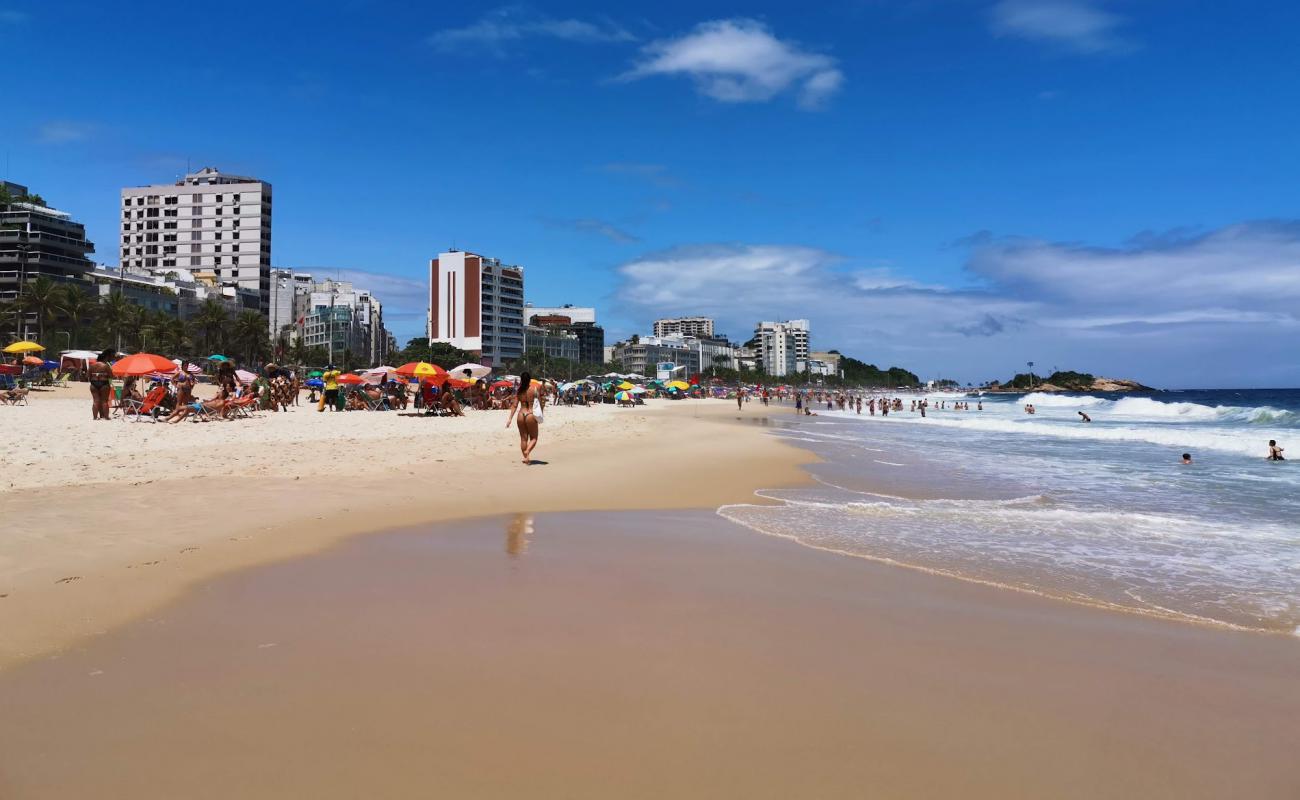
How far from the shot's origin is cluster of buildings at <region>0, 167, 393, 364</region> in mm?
74188

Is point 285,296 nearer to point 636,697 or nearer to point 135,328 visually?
point 135,328

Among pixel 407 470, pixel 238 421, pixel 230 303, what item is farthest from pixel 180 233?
pixel 407 470

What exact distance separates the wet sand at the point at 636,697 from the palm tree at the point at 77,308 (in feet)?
235

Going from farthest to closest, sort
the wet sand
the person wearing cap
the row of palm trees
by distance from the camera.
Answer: the row of palm trees < the person wearing cap < the wet sand

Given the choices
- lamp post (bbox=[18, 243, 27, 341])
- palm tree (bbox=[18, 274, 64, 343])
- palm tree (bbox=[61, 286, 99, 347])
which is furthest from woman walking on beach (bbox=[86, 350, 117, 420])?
lamp post (bbox=[18, 243, 27, 341])

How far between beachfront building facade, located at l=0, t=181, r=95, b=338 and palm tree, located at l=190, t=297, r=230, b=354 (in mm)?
16065

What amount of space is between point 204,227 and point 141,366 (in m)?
95.0

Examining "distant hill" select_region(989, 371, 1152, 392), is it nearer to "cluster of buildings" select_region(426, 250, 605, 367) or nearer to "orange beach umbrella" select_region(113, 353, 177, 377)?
"cluster of buildings" select_region(426, 250, 605, 367)

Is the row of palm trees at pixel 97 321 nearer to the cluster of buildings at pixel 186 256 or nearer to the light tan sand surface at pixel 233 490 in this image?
the cluster of buildings at pixel 186 256

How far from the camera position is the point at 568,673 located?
353 cm

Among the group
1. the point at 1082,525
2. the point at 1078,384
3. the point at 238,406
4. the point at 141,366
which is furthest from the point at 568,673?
the point at 1078,384

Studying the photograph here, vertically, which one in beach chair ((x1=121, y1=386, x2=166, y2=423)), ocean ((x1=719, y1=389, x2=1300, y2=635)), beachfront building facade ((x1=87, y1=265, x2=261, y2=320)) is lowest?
ocean ((x1=719, y1=389, x2=1300, y2=635))

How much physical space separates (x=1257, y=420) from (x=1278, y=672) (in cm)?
A: 4941

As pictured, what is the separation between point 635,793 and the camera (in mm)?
2518
